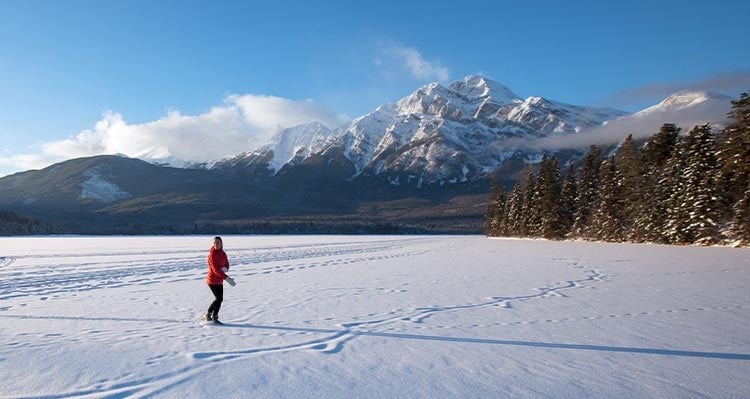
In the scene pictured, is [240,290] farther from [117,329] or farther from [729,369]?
[729,369]

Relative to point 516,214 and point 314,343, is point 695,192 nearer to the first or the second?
point 516,214

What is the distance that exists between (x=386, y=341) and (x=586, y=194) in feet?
184

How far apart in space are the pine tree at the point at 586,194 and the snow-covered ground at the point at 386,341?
4393 centimetres

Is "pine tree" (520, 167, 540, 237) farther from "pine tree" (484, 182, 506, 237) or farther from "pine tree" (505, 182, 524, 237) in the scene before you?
"pine tree" (484, 182, 506, 237)

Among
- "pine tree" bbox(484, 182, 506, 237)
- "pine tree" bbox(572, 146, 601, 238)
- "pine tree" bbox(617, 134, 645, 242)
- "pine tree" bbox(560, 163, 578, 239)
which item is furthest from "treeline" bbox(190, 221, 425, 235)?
"pine tree" bbox(617, 134, 645, 242)

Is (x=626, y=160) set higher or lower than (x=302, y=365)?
higher

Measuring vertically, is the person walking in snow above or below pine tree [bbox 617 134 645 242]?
below

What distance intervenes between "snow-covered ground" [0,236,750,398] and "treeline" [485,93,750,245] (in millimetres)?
25758

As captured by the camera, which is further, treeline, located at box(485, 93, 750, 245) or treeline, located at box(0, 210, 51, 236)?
treeline, located at box(0, 210, 51, 236)

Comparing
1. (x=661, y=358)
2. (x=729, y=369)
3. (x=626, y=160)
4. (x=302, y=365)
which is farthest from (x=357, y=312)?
(x=626, y=160)

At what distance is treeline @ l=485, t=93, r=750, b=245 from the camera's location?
33750 millimetres

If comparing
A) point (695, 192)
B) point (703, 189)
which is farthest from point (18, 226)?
point (703, 189)

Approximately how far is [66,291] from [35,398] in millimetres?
11417

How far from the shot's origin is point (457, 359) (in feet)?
21.7
